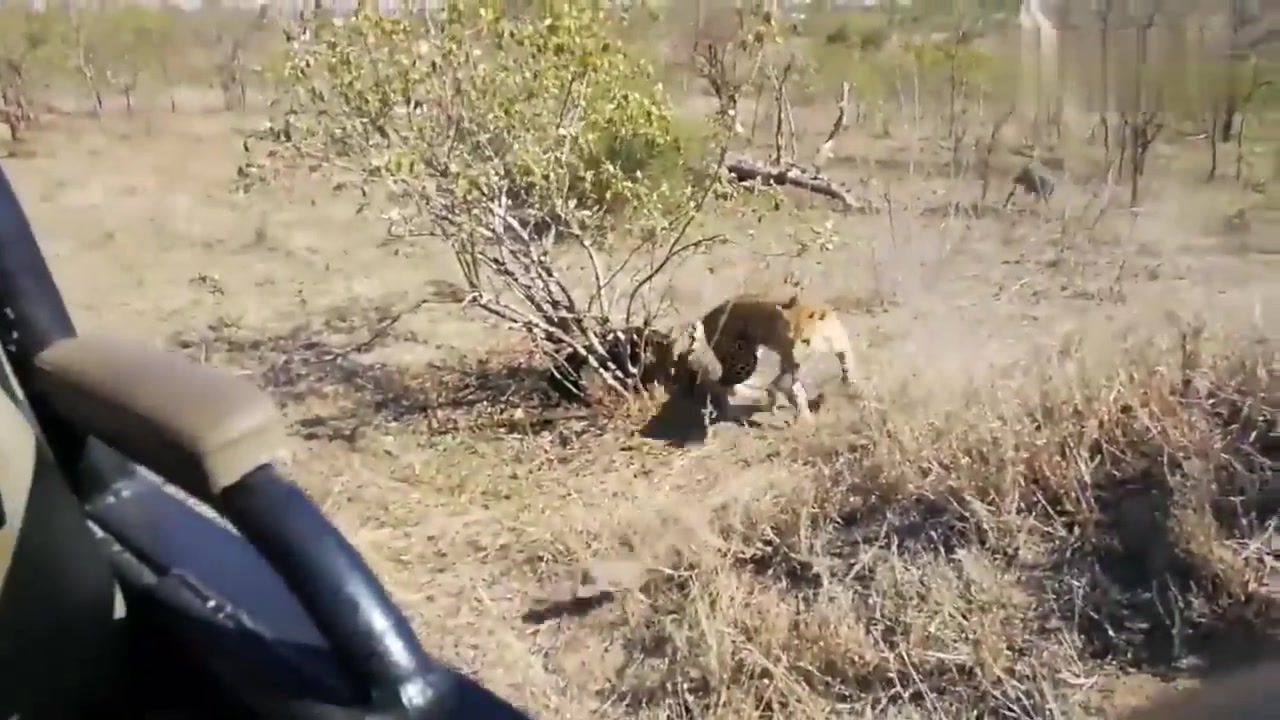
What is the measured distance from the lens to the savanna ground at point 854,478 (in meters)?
3.24

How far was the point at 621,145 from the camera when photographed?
571cm

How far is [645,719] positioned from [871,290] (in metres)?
3.98

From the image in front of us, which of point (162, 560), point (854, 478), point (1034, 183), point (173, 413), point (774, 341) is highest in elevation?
point (173, 413)

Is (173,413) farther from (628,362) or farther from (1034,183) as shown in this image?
(1034,183)

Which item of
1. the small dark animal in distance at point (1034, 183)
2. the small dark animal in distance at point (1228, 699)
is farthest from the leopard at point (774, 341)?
the small dark animal in distance at point (1034, 183)

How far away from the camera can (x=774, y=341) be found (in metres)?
5.27

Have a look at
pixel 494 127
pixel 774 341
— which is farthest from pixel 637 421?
pixel 494 127

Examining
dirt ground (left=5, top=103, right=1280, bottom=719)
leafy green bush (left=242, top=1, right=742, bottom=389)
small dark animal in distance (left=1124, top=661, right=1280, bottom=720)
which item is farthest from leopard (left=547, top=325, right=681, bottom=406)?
small dark animal in distance (left=1124, top=661, right=1280, bottom=720)

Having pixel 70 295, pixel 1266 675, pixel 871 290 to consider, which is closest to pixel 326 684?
pixel 1266 675

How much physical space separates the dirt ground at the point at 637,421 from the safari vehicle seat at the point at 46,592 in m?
1.73

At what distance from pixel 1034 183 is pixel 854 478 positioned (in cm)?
489

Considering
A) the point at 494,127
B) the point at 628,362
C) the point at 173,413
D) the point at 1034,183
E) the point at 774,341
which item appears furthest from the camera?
the point at 1034,183

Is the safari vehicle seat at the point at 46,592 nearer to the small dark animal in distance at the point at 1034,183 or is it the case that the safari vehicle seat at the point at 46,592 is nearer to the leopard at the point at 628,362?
the leopard at the point at 628,362

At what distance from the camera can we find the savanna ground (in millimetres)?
3236
